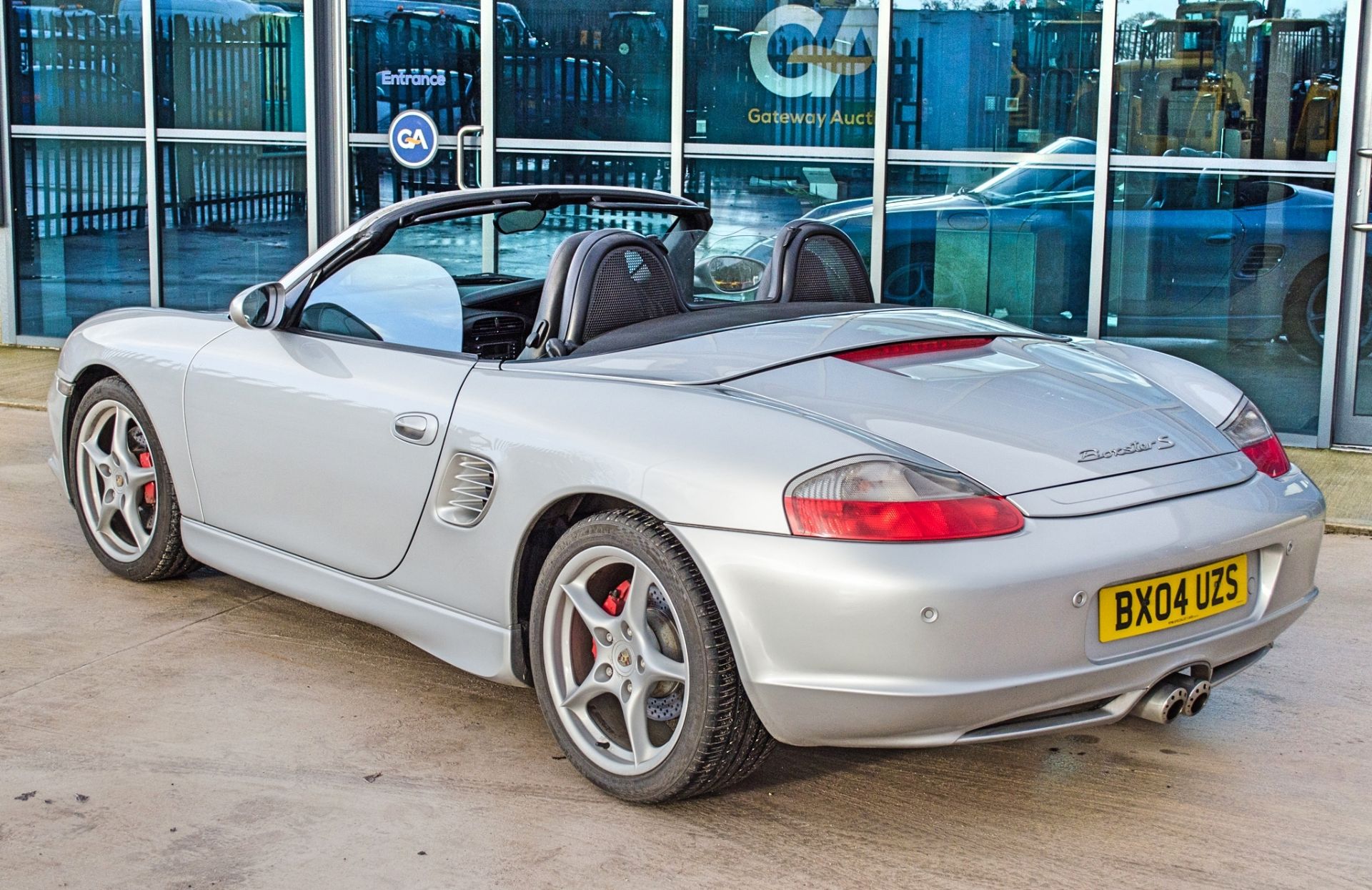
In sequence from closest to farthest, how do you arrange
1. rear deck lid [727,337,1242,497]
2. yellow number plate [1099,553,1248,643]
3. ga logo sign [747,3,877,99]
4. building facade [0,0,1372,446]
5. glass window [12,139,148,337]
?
1. yellow number plate [1099,553,1248,643]
2. rear deck lid [727,337,1242,497]
3. building facade [0,0,1372,446]
4. ga logo sign [747,3,877,99]
5. glass window [12,139,148,337]

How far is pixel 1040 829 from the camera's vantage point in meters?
3.37

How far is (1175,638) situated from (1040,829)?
1.68ft

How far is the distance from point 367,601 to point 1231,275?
5.70 metres

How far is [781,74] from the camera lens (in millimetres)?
9023

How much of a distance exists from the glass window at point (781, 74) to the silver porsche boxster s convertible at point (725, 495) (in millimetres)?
4356

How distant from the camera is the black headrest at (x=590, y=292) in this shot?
12.9ft

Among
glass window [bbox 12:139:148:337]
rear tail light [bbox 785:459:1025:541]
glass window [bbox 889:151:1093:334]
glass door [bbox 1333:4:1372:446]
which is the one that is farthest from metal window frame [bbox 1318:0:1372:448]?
glass window [bbox 12:139:148:337]

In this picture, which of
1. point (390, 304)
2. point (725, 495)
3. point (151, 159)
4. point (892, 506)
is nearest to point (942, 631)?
point (892, 506)

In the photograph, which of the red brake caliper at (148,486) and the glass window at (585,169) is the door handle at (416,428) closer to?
the red brake caliper at (148,486)

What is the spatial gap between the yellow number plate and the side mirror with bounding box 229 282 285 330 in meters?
2.53

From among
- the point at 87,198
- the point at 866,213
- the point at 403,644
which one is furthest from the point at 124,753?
the point at 87,198

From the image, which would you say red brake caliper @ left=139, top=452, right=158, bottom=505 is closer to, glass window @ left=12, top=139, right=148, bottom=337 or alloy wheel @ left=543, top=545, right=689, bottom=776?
alloy wheel @ left=543, top=545, right=689, bottom=776

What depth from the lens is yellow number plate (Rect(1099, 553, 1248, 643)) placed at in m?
3.13

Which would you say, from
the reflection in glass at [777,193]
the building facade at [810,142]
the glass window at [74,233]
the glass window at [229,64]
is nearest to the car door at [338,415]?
the building facade at [810,142]
